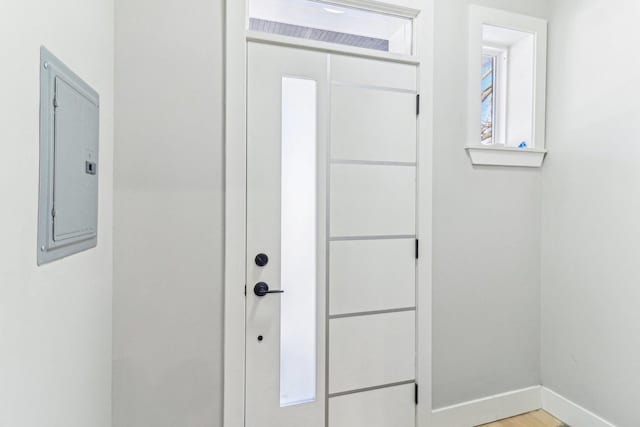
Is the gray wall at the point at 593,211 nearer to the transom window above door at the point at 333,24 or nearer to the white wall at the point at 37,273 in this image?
the transom window above door at the point at 333,24

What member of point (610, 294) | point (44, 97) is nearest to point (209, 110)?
point (44, 97)

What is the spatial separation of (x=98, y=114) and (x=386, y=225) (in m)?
1.44

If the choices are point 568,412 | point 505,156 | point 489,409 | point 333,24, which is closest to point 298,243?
point 333,24

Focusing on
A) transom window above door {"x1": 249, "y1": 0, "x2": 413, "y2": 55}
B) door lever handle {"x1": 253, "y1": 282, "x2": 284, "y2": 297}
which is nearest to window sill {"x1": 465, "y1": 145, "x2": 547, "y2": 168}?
transom window above door {"x1": 249, "y1": 0, "x2": 413, "y2": 55}

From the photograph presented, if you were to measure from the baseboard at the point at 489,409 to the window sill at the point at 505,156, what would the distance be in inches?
58.3

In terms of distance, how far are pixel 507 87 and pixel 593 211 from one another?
3.29ft

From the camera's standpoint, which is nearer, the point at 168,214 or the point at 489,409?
the point at 168,214

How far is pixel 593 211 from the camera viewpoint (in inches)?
80.1

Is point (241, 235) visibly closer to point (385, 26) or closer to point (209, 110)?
point (209, 110)

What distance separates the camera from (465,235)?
2.14 meters

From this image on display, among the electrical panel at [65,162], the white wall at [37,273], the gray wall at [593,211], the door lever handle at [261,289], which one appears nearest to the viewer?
the white wall at [37,273]

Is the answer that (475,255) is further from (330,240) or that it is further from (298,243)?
(298,243)

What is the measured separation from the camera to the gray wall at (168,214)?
154cm

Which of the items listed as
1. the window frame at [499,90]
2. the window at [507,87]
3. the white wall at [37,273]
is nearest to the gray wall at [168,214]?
the white wall at [37,273]
